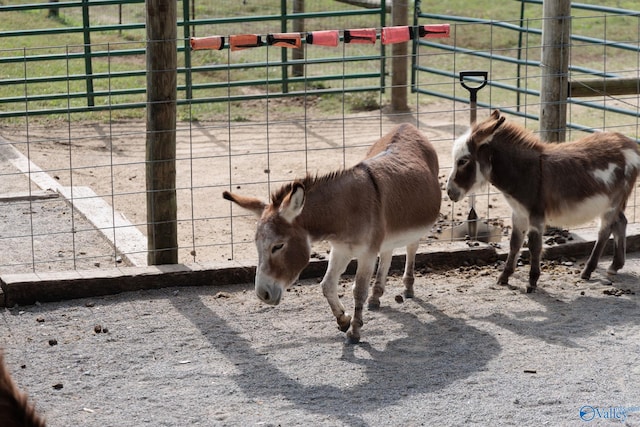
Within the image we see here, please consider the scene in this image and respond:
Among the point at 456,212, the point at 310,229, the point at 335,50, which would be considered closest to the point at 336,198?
the point at 310,229

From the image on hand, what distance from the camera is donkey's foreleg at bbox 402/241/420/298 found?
670 centimetres

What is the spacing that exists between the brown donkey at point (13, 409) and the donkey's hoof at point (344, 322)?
308 centimetres

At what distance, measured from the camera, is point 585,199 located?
6777mm

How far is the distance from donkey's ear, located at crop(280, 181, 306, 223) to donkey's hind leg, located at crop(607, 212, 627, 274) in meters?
2.79

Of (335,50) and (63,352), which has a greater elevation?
(335,50)

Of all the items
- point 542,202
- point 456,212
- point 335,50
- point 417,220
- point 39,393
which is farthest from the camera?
point 335,50

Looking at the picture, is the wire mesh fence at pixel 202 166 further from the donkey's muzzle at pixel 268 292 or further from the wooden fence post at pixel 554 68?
the donkey's muzzle at pixel 268 292

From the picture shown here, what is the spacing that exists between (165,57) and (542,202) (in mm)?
2807

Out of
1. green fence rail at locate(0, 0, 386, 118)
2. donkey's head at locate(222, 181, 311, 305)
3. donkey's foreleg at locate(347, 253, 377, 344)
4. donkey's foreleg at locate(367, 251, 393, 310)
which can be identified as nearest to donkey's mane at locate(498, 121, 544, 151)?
donkey's foreleg at locate(367, 251, 393, 310)

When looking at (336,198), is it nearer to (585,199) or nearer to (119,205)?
(585,199)

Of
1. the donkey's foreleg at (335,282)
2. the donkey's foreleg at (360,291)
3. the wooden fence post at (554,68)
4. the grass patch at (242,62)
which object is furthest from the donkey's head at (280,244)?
the grass patch at (242,62)

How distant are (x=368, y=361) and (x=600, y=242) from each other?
7.74 feet

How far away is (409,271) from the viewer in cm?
669

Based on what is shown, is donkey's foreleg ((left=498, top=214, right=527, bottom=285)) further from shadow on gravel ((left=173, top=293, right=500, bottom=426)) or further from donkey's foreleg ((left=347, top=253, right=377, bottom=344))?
donkey's foreleg ((left=347, top=253, right=377, bottom=344))
